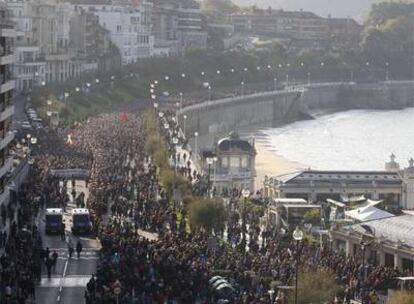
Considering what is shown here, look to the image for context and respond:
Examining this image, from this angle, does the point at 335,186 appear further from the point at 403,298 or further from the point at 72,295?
the point at 403,298

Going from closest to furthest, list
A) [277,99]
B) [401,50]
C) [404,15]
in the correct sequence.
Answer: [277,99] → [401,50] → [404,15]

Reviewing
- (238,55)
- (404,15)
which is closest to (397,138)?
(238,55)

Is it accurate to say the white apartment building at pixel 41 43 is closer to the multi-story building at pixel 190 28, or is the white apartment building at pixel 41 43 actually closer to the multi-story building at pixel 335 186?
the multi-story building at pixel 335 186

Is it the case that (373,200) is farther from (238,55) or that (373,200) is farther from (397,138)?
(238,55)

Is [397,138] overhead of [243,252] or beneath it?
beneath

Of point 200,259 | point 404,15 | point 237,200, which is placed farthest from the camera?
point 404,15

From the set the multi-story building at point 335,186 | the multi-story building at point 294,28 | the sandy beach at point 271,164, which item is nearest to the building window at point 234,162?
the multi-story building at point 335,186
